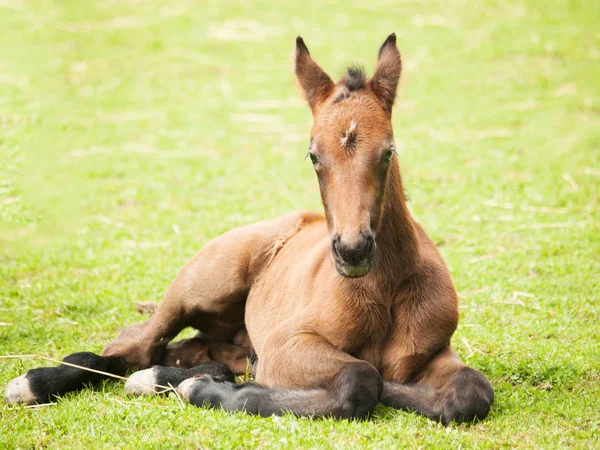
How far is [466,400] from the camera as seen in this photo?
18.4 feet

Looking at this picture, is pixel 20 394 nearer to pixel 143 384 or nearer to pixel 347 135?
pixel 143 384

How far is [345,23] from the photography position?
21297mm

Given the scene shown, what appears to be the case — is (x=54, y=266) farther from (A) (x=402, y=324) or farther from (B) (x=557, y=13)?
(B) (x=557, y=13)

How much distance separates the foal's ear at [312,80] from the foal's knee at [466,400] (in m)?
2.21

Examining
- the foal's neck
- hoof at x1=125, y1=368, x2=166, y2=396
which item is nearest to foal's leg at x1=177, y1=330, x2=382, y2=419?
hoof at x1=125, y1=368, x2=166, y2=396

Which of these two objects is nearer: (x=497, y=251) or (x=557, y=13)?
(x=497, y=251)

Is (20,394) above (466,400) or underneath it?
underneath

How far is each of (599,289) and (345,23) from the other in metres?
13.9

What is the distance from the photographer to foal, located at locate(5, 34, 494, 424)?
555cm

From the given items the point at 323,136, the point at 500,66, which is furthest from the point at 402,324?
the point at 500,66

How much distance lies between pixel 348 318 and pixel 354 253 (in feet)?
3.14

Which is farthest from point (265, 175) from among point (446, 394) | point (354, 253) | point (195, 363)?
point (354, 253)

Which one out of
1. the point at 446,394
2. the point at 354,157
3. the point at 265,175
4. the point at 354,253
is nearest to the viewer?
the point at 354,253

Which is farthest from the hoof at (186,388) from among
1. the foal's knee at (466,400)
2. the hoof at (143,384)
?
the foal's knee at (466,400)
